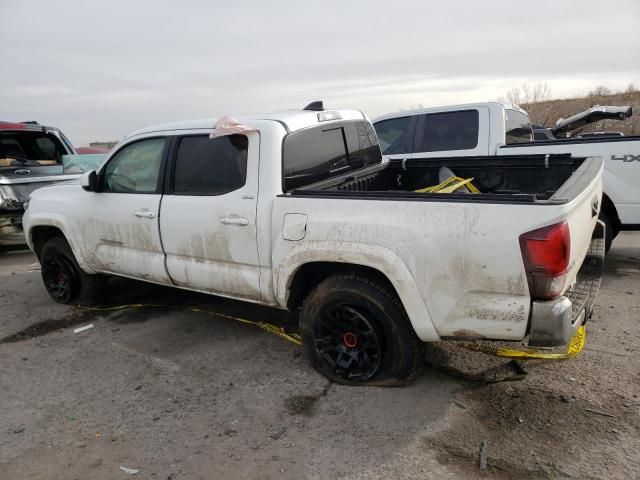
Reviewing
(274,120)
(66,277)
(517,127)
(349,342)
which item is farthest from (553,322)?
(517,127)

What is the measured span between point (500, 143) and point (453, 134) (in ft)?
2.07

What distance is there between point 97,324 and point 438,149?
467 cm

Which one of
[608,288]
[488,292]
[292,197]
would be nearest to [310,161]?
[292,197]

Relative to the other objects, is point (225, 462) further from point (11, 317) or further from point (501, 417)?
point (11, 317)

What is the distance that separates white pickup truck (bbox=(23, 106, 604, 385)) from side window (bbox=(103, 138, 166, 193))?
2 cm

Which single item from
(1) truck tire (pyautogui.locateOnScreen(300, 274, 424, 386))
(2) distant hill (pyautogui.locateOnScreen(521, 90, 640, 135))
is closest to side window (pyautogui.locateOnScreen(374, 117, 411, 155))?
(1) truck tire (pyautogui.locateOnScreen(300, 274, 424, 386))

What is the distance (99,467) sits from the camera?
2760 millimetres

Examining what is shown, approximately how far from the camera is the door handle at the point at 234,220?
11.7 ft

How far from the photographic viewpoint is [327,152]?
4.03 metres

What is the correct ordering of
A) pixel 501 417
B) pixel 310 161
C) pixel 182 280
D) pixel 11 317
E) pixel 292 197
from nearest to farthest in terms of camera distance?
pixel 501 417 < pixel 292 197 < pixel 310 161 < pixel 182 280 < pixel 11 317

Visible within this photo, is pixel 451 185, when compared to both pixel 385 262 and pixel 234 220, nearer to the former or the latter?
pixel 385 262

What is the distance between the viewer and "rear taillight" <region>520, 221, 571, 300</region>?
253 centimetres

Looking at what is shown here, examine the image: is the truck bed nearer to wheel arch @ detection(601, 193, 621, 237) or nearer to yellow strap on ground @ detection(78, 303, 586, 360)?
yellow strap on ground @ detection(78, 303, 586, 360)

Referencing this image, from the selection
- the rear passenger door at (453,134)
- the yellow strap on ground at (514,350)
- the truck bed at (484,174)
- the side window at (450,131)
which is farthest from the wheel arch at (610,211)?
the yellow strap on ground at (514,350)
